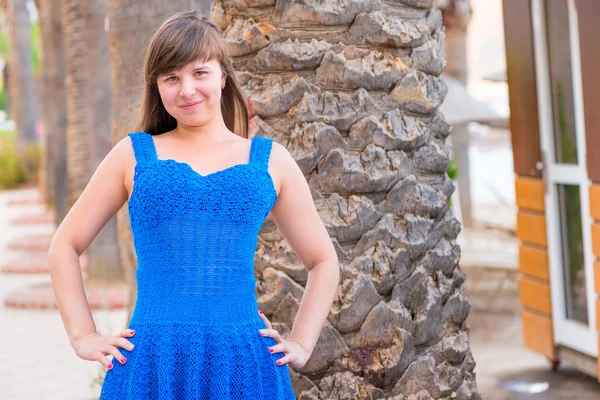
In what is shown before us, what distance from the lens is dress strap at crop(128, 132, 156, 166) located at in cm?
230

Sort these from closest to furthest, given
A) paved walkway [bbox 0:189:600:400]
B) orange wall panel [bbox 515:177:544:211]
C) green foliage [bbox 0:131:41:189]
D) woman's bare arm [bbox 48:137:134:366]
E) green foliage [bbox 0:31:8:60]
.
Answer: woman's bare arm [bbox 48:137:134:366] → paved walkway [bbox 0:189:600:400] → orange wall panel [bbox 515:177:544:211] → green foliage [bbox 0:131:41:189] → green foliage [bbox 0:31:8:60]

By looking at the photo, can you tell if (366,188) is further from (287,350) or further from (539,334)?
(539,334)

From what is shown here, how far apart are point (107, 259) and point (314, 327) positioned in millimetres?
7728

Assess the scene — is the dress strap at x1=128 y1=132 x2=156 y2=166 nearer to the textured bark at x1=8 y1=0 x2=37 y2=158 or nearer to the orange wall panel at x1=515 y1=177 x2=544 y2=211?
the orange wall panel at x1=515 y1=177 x2=544 y2=211

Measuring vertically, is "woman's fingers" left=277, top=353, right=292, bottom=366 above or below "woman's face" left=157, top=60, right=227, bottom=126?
below

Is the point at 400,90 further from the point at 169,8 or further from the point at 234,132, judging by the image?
→ the point at 169,8

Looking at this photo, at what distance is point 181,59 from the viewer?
2.30 m

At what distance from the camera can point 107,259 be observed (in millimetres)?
9820

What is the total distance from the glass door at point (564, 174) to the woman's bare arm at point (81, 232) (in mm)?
3771

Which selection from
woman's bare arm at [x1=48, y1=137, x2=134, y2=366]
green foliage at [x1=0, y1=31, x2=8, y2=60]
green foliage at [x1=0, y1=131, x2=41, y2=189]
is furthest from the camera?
green foliage at [x1=0, y1=31, x2=8, y2=60]

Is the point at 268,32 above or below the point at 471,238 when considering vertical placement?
above

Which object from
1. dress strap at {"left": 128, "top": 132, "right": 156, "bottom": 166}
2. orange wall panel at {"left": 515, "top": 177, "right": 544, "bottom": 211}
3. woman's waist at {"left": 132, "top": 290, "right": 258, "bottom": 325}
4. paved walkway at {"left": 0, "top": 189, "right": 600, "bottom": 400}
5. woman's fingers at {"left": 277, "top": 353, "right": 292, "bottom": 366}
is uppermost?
dress strap at {"left": 128, "top": 132, "right": 156, "bottom": 166}

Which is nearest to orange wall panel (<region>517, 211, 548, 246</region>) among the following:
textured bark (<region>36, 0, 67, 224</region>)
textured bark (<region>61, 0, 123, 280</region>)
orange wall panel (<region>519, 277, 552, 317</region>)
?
orange wall panel (<region>519, 277, 552, 317</region>)

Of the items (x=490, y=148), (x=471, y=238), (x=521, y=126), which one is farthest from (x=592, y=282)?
(x=490, y=148)
